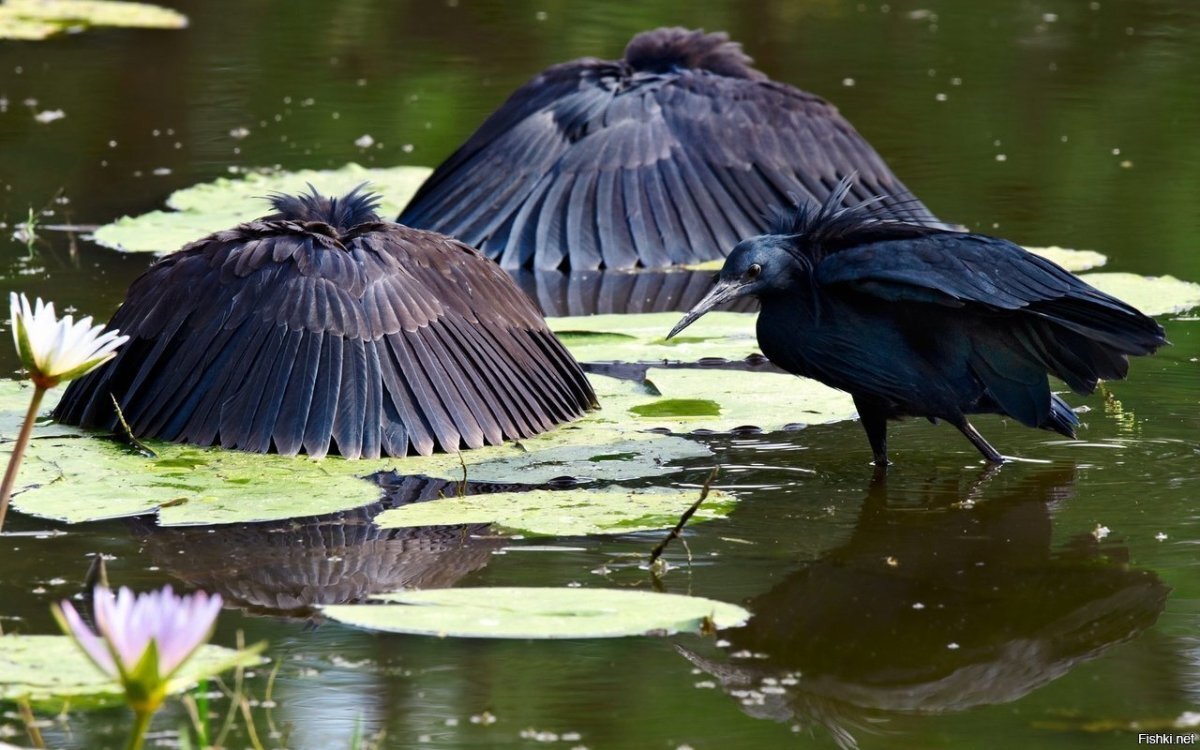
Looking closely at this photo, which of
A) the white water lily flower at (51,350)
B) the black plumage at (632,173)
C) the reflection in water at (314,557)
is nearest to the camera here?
the white water lily flower at (51,350)

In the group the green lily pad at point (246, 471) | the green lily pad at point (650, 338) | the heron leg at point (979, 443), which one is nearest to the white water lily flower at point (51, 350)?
the green lily pad at point (246, 471)

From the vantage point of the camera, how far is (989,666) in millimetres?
3600

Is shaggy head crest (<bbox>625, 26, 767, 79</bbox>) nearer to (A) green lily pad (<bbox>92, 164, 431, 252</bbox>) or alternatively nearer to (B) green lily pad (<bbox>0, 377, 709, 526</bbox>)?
(A) green lily pad (<bbox>92, 164, 431, 252</bbox>)

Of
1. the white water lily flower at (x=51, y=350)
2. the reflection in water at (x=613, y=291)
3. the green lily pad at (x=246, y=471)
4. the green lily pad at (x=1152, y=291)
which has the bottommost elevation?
the reflection in water at (x=613, y=291)

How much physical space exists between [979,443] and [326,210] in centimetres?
216

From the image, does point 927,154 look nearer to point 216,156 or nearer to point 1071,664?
point 216,156

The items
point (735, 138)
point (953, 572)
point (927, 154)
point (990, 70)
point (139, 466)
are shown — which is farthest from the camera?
point (990, 70)

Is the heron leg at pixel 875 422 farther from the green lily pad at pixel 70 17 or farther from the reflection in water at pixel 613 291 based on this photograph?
the green lily pad at pixel 70 17

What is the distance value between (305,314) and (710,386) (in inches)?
54.6

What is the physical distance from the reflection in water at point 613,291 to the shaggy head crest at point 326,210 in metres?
1.68

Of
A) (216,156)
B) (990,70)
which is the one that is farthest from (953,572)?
(990,70)

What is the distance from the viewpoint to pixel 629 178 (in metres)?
8.08

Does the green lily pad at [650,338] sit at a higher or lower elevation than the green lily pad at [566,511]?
lower

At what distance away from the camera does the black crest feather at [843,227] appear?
5.00m
